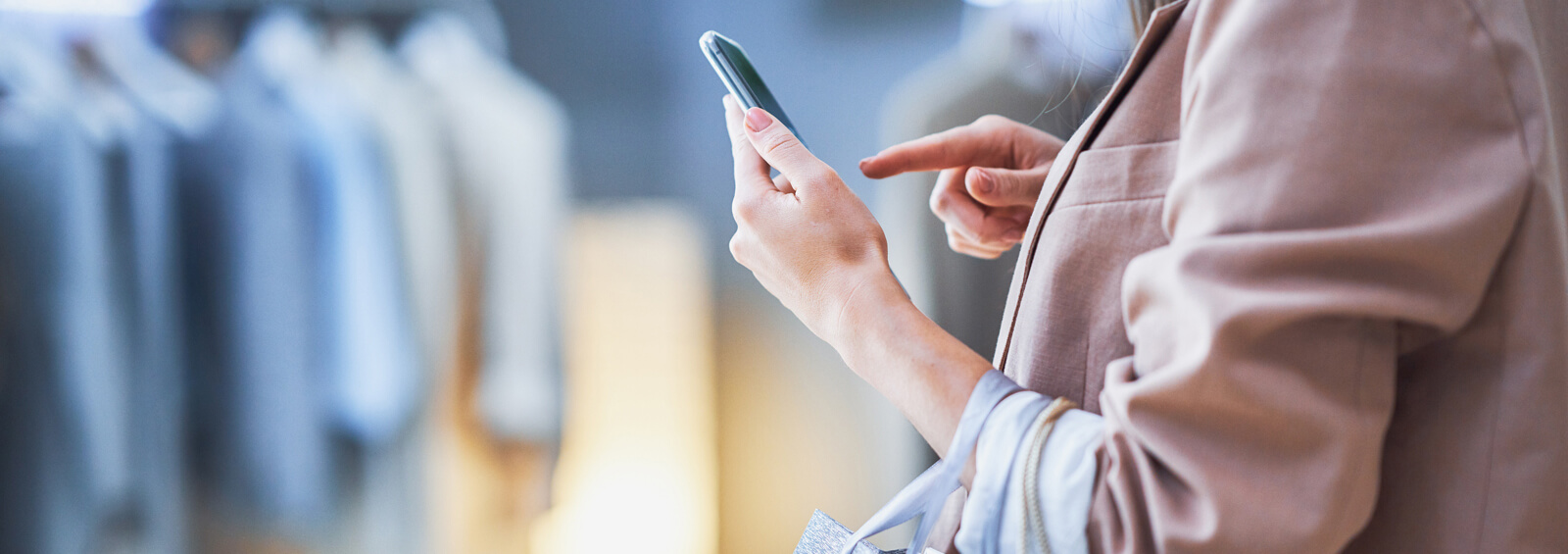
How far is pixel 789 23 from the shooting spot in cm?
148

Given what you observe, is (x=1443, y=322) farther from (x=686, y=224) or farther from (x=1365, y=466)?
(x=686, y=224)

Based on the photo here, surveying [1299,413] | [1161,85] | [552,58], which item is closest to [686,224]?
[552,58]

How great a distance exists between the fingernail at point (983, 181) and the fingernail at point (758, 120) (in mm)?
190

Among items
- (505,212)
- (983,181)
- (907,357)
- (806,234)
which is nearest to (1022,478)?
(907,357)

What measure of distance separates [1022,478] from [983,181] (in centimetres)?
32

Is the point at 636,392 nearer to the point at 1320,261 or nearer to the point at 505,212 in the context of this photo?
the point at 505,212

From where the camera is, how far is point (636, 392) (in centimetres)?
146

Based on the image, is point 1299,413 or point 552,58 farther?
point 552,58

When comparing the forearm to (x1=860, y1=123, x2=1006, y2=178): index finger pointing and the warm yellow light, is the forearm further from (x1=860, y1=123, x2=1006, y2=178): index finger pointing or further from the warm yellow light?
the warm yellow light

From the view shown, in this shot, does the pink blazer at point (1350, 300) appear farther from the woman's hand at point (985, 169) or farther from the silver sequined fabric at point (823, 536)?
the woman's hand at point (985, 169)

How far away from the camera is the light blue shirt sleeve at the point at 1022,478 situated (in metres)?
0.34

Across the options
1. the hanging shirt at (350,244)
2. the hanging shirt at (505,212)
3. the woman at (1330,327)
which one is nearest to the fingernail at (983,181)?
the woman at (1330,327)

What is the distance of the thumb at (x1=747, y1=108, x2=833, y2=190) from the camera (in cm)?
48

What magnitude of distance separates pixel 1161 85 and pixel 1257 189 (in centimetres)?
12
